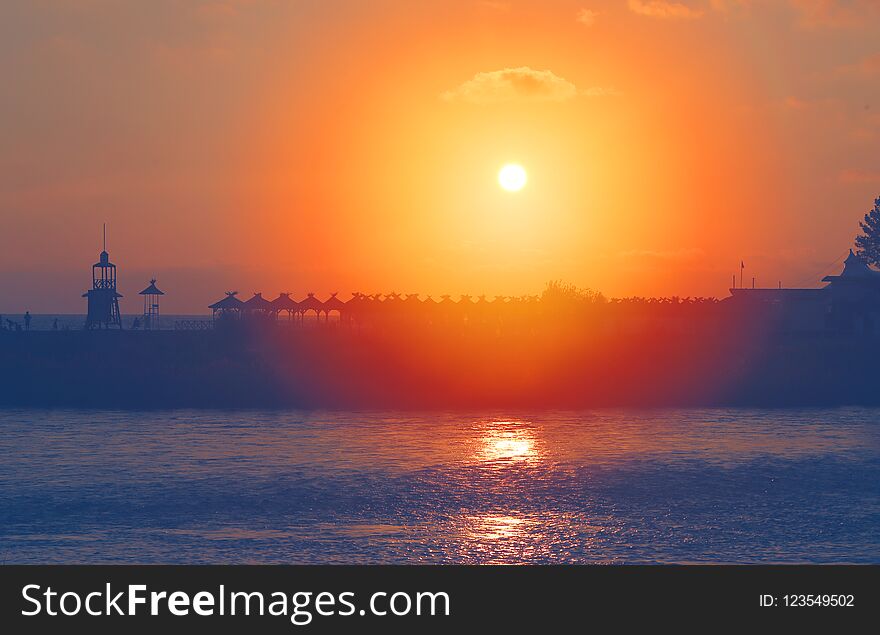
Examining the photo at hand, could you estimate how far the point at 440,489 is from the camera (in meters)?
35.5

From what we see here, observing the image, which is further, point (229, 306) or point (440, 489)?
point (229, 306)

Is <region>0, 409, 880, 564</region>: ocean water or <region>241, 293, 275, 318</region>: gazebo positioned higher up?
<region>241, 293, 275, 318</region>: gazebo

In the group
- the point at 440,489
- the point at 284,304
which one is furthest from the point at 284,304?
the point at 440,489

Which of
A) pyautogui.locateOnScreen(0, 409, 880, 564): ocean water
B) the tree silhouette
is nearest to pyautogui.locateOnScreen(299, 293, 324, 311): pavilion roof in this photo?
pyautogui.locateOnScreen(0, 409, 880, 564): ocean water

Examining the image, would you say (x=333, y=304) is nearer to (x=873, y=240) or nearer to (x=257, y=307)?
(x=257, y=307)

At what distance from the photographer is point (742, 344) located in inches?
3027

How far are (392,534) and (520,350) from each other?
165 ft

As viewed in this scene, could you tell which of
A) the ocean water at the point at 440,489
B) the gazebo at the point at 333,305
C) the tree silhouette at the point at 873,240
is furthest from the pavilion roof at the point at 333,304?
the tree silhouette at the point at 873,240

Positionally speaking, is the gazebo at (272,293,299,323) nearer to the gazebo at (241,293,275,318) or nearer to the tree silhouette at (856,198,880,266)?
the gazebo at (241,293,275,318)

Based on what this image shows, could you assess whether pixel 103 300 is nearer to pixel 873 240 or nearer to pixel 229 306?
pixel 229 306

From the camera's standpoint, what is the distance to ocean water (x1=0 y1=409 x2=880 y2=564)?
25359 millimetres

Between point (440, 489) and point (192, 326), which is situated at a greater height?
point (192, 326)

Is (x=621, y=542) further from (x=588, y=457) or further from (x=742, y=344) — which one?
(x=742, y=344)

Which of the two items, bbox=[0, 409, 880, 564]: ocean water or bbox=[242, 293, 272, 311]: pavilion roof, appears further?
bbox=[242, 293, 272, 311]: pavilion roof
